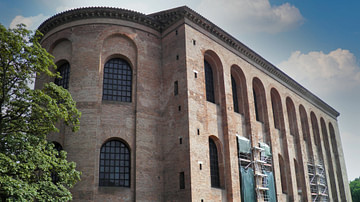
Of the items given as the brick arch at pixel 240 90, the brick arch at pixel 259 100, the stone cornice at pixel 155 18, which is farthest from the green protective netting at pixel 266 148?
the stone cornice at pixel 155 18

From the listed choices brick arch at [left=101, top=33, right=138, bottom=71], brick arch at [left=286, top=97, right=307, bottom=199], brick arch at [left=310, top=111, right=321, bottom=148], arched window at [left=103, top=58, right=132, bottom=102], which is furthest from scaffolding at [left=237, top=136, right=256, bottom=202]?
brick arch at [left=310, top=111, right=321, bottom=148]

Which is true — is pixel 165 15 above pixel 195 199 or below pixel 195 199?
above

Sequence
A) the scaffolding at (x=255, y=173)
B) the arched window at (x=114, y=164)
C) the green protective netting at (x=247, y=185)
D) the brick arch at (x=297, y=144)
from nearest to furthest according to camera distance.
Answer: the arched window at (x=114, y=164)
the green protective netting at (x=247, y=185)
the scaffolding at (x=255, y=173)
the brick arch at (x=297, y=144)

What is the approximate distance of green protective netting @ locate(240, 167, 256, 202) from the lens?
68.3 ft

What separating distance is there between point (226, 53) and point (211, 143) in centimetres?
716

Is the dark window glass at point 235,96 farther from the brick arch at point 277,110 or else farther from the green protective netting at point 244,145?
the brick arch at point 277,110

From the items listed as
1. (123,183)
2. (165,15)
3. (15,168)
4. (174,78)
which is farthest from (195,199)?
(165,15)

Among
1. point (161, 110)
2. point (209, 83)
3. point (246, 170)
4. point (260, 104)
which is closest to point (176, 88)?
point (161, 110)

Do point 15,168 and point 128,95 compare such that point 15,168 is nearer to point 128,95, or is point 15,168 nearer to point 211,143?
point 128,95

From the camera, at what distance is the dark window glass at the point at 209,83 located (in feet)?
73.7

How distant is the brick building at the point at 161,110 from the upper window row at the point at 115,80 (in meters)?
0.06

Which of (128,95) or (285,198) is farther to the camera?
(285,198)

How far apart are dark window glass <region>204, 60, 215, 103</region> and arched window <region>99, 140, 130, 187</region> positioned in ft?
22.8

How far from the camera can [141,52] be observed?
2120 cm
